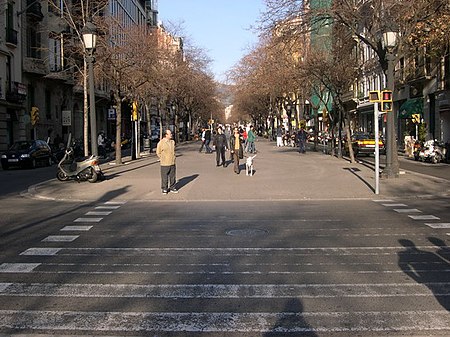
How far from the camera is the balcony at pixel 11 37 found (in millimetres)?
39875

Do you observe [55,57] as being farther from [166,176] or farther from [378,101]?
[378,101]

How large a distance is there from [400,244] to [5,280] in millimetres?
5773

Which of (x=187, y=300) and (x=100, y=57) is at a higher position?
(x=100, y=57)

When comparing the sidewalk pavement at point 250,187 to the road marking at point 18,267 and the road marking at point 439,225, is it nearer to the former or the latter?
the road marking at point 439,225

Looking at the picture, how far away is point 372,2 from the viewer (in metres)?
20.0

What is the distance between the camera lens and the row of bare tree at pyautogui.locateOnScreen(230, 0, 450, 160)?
20.1m

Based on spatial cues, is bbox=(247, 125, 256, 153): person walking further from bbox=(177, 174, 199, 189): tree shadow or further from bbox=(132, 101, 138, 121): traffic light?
bbox=(177, 174, 199, 189): tree shadow

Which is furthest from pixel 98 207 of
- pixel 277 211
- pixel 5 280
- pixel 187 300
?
pixel 187 300

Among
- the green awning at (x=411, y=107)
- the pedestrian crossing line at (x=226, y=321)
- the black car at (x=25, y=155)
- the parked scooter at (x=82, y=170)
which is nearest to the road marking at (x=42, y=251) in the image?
the pedestrian crossing line at (x=226, y=321)

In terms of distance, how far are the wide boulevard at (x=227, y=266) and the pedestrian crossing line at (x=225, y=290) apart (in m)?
0.02

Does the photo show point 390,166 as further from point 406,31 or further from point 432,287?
point 432,287

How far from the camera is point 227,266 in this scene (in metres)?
7.61

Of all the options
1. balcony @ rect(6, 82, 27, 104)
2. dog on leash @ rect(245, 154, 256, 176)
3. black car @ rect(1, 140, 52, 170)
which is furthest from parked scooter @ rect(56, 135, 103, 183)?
balcony @ rect(6, 82, 27, 104)

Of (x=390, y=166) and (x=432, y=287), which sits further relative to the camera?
(x=390, y=166)
